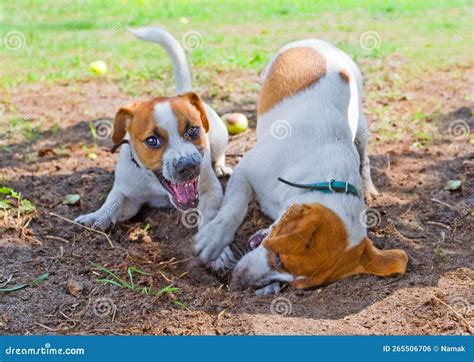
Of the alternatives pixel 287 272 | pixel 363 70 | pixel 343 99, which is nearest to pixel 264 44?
pixel 363 70

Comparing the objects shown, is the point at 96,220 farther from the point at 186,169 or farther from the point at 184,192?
the point at 186,169

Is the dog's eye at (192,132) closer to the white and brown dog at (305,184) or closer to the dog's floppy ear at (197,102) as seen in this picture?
the dog's floppy ear at (197,102)

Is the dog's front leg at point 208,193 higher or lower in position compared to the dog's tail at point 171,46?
lower

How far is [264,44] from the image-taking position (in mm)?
10836

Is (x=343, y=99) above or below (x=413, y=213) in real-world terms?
above

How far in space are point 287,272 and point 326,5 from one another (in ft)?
33.4

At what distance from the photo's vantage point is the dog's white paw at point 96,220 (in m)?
5.64

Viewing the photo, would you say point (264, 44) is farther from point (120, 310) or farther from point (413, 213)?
point (120, 310)

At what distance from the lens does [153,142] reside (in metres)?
5.30

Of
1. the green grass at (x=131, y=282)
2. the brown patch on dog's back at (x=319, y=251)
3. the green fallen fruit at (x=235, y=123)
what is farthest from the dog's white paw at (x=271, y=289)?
the green fallen fruit at (x=235, y=123)

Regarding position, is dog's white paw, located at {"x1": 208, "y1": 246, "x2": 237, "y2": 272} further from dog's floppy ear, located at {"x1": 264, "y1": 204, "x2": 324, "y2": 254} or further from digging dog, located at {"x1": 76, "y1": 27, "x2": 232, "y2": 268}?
dog's floppy ear, located at {"x1": 264, "y1": 204, "x2": 324, "y2": 254}

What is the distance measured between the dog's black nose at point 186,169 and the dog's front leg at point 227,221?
0.49 meters

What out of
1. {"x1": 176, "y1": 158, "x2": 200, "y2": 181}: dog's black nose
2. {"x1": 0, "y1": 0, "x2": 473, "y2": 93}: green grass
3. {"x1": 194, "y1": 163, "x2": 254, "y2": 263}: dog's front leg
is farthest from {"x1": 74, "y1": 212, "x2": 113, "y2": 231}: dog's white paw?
{"x1": 0, "y1": 0, "x2": 473, "y2": 93}: green grass

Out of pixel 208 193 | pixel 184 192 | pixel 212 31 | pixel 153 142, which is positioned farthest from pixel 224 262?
pixel 212 31
